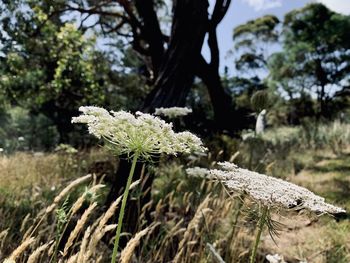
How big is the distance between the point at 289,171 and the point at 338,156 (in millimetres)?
2353

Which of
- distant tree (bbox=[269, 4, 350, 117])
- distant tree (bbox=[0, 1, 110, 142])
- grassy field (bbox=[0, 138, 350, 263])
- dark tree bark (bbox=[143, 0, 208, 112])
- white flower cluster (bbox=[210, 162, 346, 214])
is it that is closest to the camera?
white flower cluster (bbox=[210, 162, 346, 214])

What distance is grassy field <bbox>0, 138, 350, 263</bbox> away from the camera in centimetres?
237

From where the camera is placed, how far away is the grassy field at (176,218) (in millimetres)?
2365

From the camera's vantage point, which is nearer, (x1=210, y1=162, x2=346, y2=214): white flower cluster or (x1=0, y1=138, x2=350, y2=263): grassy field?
(x1=210, y1=162, x2=346, y2=214): white flower cluster

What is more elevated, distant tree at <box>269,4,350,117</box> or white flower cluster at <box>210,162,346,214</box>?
distant tree at <box>269,4,350,117</box>

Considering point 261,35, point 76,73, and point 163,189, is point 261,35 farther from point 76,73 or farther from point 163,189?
point 163,189

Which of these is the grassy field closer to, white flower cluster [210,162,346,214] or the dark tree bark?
white flower cluster [210,162,346,214]

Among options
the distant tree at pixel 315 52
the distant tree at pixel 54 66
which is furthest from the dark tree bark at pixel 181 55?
the distant tree at pixel 315 52

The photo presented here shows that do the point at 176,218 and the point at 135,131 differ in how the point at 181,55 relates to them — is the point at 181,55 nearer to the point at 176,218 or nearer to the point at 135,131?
the point at 176,218

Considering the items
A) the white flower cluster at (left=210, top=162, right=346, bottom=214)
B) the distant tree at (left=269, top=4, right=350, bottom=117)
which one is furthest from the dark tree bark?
the distant tree at (left=269, top=4, right=350, bottom=117)

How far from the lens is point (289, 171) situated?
7.74 m

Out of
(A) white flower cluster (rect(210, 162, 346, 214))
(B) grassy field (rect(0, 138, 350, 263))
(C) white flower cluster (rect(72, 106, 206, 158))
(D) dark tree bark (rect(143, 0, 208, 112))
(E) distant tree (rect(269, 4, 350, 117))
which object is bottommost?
(B) grassy field (rect(0, 138, 350, 263))

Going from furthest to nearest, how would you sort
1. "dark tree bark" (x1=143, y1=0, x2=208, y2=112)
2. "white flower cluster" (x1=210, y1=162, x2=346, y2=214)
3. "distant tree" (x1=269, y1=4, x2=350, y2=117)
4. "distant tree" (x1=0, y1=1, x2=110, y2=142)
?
"distant tree" (x1=269, y1=4, x2=350, y2=117) → "distant tree" (x1=0, y1=1, x2=110, y2=142) → "dark tree bark" (x1=143, y1=0, x2=208, y2=112) → "white flower cluster" (x1=210, y1=162, x2=346, y2=214)

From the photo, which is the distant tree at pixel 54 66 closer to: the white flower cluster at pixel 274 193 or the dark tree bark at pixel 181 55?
the dark tree bark at pixel 181 55
